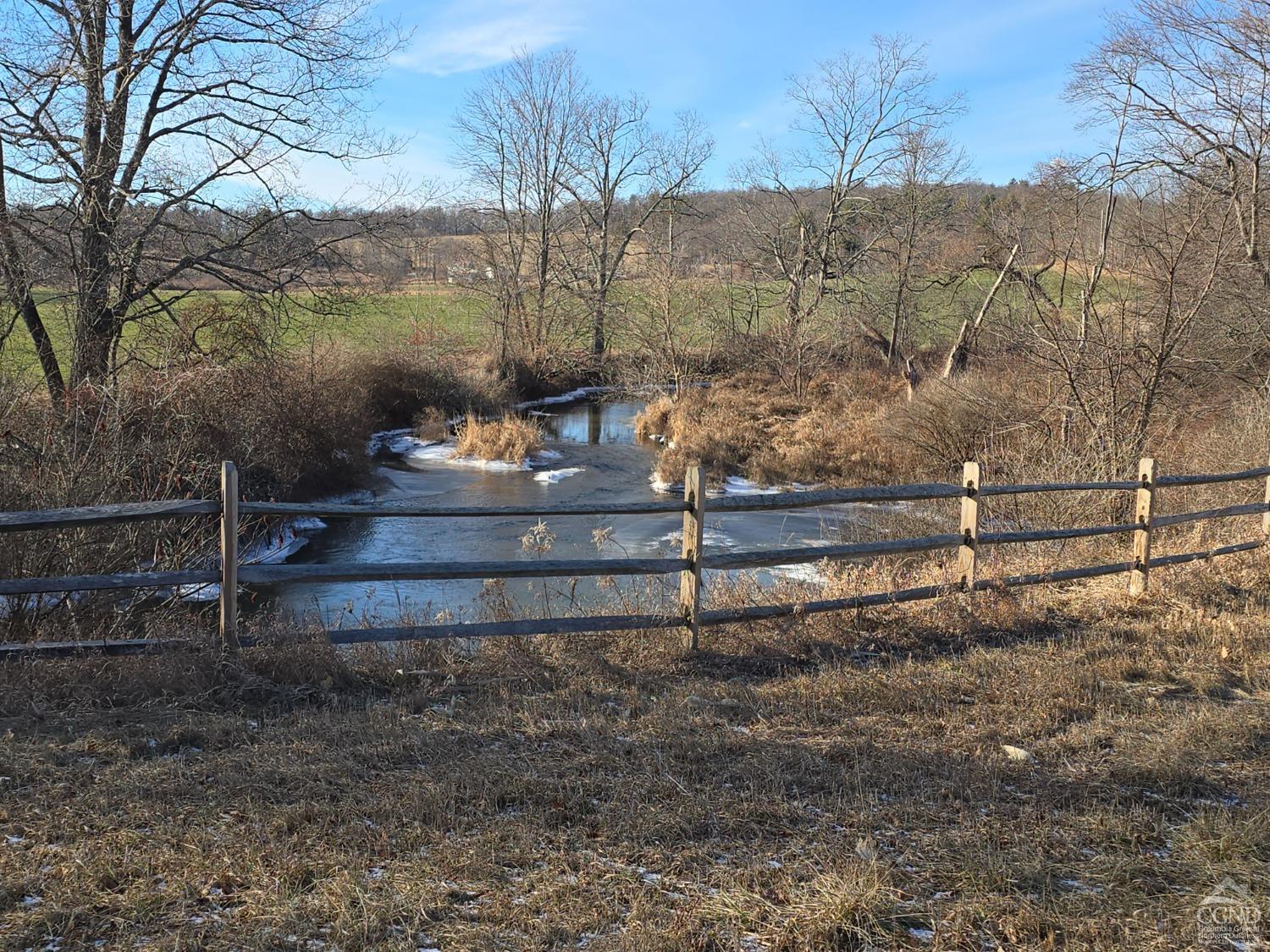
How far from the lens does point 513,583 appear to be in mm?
13156

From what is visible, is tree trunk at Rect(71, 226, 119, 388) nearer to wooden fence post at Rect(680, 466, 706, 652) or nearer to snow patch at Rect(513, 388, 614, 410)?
wooden fence post at Rect(680, 466, 706, 652)

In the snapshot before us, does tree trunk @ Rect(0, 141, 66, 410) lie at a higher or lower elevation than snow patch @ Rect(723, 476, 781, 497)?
higher

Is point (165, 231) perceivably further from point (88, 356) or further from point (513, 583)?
point (513, 583)

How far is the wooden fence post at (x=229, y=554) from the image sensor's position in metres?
6.07

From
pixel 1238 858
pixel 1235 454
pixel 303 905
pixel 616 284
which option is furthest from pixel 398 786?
pixel 616 284

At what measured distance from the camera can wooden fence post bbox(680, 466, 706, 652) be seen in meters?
6.91

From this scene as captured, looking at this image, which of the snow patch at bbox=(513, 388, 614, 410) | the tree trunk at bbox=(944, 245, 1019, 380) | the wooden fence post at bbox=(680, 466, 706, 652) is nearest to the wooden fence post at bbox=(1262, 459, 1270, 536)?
the wooden fence post at bbox=(680, 466, 706, 652)

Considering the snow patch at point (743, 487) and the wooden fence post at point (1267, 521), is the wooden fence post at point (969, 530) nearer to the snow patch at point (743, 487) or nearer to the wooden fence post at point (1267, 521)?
the wooden fence post at point (1267, 521)

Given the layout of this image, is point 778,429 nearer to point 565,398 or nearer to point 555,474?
point 555,474

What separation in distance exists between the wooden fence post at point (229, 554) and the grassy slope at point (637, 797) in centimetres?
25

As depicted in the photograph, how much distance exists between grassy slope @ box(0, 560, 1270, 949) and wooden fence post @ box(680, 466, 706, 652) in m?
0.35

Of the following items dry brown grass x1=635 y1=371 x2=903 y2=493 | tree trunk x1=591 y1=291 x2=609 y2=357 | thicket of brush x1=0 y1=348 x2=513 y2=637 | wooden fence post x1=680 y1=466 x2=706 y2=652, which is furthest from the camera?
tree trunk x1=591 y1=291 x2=609 y2=357

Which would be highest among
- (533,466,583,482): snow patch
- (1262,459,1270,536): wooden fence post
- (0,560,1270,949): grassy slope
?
(1262,459,1270,536): wooden fence post
